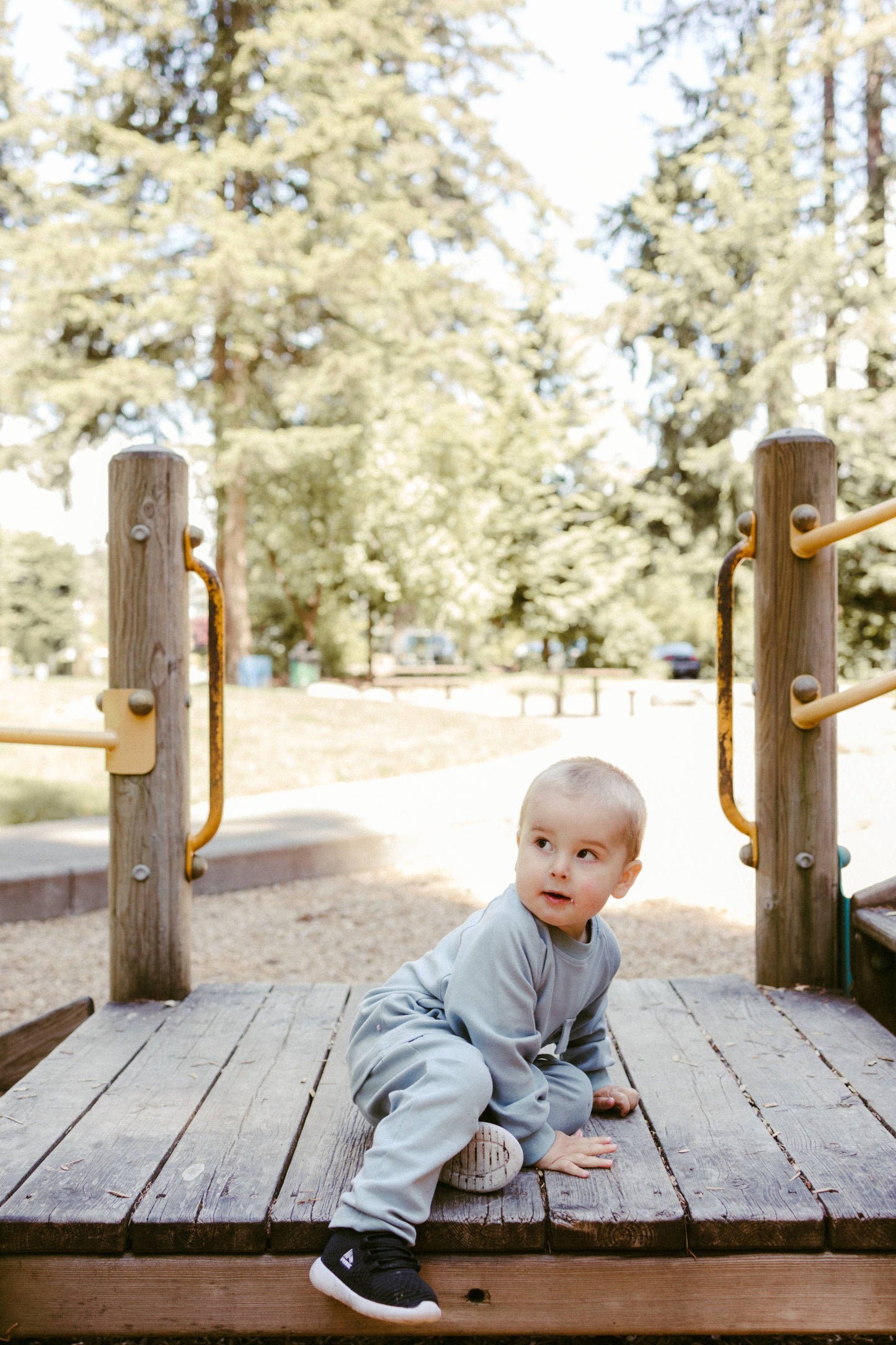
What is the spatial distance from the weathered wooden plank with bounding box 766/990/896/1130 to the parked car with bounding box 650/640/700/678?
23.9m

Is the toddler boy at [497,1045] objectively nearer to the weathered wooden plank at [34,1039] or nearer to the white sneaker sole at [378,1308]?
the white sneaker sole at [378,1308]

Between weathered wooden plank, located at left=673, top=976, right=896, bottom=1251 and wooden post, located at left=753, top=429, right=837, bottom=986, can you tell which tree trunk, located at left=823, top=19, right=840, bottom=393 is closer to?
wooden post, located at left=753, top=429, right=837, bottom=986

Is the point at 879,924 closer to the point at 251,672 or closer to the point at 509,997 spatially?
the point at 509,997

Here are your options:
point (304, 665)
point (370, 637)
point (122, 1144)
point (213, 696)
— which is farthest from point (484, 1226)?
point (304, 665)

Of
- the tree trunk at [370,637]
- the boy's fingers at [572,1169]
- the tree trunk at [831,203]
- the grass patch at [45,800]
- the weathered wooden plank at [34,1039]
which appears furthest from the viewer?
the tree trunk at [831,203]

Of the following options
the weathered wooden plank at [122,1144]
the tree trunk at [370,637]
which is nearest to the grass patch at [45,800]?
the weathered wooden plank at [122,1144]

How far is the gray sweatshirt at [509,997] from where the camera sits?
6.06 feet

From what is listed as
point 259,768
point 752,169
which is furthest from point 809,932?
point 752,169

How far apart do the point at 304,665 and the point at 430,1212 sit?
21221mm

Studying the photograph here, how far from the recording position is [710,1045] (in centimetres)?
242

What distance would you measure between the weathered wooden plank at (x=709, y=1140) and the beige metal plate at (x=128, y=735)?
4.03 ft

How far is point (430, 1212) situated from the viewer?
66.7 inches

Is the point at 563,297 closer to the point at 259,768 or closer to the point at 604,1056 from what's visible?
the point at 259,768

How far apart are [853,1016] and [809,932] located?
0.24m
